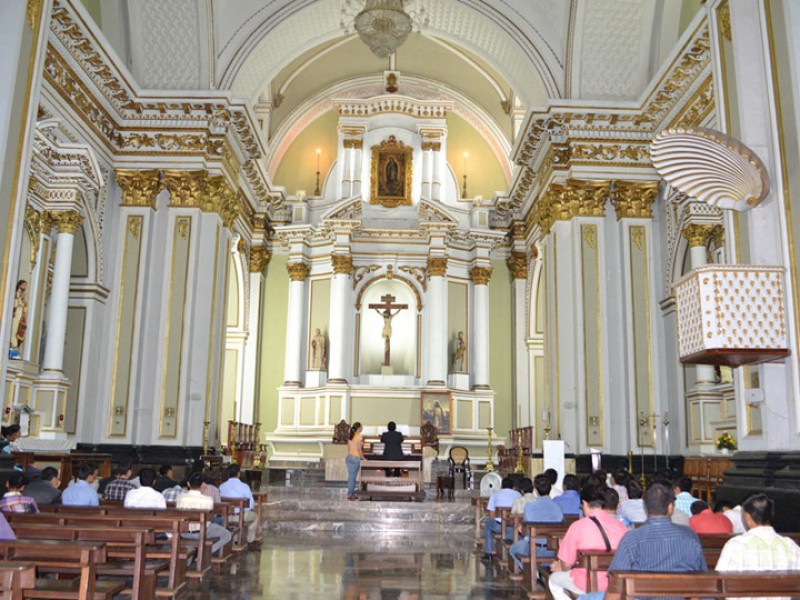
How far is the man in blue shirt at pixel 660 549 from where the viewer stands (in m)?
3.70

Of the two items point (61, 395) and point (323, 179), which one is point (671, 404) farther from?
point (323, 179)

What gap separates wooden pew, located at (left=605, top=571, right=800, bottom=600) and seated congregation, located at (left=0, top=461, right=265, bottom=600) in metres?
2.63

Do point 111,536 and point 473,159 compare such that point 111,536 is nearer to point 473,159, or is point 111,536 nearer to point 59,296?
point 59,296

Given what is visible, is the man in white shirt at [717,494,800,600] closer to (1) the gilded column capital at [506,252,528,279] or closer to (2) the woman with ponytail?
(2) the woman with ponytail

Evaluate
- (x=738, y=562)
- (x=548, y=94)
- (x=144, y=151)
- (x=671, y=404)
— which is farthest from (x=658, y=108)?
(x=738, y=562)

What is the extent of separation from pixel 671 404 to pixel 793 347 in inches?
276

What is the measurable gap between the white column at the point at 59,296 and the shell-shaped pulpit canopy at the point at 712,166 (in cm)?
880

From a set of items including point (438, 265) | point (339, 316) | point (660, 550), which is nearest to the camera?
point (660, 550)

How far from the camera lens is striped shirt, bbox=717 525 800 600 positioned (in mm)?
3795

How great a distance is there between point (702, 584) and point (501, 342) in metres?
17.1

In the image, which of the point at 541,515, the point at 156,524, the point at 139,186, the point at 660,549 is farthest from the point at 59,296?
the point at 660,549

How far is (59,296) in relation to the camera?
12.1 m

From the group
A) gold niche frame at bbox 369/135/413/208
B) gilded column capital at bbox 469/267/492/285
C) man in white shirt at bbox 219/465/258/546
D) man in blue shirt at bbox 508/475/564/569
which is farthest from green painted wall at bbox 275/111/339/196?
man in blue shirt at bbox 508/475/564/569

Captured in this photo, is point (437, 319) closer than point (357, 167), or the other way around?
point (437, 319)
